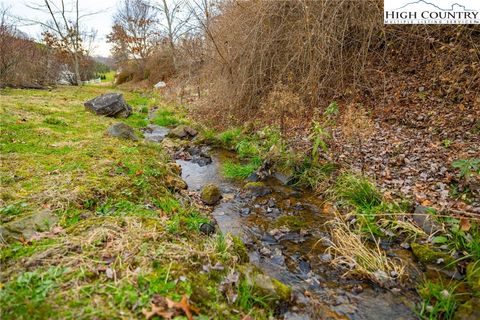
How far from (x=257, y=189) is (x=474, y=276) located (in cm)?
297

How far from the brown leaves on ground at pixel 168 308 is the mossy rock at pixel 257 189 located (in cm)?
297

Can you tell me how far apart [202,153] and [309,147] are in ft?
8.58

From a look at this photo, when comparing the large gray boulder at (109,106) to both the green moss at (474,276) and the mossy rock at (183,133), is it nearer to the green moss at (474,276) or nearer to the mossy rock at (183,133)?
the mossy rock at (183,133)

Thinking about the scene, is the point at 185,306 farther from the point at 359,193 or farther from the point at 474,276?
the point at 359,193

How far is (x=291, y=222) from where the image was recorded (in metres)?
3.87

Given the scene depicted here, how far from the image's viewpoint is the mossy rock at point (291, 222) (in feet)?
12.4

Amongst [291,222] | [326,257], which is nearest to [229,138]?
[291,222]

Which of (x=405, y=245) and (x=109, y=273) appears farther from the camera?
(x=405, y=245)

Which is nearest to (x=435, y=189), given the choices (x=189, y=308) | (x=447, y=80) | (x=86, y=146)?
(x=447, y=80)

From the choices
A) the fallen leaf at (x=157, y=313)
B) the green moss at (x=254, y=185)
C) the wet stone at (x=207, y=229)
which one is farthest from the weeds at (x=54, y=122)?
the fallen leaf at (x=157, y=313)

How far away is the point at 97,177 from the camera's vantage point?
12.0ft

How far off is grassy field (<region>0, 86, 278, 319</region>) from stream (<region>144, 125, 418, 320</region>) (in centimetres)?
48

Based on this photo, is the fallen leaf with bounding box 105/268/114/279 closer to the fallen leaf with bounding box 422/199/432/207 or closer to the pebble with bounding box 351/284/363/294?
the pebble with bounding box 351/284/363/294

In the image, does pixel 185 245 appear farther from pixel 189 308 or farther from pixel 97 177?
pixel 97 177
